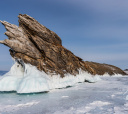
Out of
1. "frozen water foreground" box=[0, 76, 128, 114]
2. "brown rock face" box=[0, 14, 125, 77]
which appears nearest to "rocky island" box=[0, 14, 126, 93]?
"brown rock face" box=[0, 14, 125, 77]

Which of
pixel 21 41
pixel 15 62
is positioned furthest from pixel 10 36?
pixel 15 62

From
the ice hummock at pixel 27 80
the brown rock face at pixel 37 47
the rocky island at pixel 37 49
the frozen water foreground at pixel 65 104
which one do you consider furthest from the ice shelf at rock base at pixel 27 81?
the frozen water foreground at pixel 65 104

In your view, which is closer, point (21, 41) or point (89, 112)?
point (89, 112)

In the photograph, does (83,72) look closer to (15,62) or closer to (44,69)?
(44,69)

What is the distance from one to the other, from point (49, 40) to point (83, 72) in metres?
8.32

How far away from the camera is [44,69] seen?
44.9 ft

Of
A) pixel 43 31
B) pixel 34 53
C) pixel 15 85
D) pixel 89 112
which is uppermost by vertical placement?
pixel 43 31

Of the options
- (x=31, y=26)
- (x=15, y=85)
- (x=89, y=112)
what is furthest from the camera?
(x=31, y=26)

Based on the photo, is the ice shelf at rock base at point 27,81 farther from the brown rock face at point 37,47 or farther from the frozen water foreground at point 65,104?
the frozen water foreground at point 65,104

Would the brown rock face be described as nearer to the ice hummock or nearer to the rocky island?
the rocky island

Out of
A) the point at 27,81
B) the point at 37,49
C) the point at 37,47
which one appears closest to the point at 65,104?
the point at 27,81

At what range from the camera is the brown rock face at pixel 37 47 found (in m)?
13.0

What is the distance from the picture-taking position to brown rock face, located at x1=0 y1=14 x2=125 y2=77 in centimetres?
1295

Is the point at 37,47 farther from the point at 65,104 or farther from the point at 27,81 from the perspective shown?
the point at 65,104
